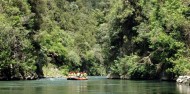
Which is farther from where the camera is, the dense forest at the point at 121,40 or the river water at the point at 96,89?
the dense forest at the point at 121,40

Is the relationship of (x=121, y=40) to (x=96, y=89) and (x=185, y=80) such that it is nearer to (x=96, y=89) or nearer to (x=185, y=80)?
(x=185, y=80)

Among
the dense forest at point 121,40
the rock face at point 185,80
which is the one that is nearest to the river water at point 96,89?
the rock face at point 185,80

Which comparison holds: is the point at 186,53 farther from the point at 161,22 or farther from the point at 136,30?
the point at 136,30

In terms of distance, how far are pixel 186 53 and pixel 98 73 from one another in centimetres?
7229

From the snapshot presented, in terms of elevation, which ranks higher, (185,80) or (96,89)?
(185,80)

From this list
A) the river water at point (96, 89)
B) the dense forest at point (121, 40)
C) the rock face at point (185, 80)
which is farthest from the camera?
the dense forest at point (121, 40)

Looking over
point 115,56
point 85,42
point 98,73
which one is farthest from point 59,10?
point 115,56

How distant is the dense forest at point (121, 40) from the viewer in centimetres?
6494

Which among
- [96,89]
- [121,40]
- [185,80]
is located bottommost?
[96,89]

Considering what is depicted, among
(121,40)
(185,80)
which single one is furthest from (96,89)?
(121,40)

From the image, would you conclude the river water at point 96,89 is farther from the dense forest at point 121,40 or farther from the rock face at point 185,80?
the dense forest at point 121,40

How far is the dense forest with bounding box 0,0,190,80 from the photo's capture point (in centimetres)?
6494

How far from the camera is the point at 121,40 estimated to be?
87.1 meters

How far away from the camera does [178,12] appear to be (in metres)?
64.9
